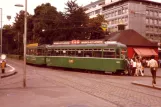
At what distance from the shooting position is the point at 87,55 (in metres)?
30.4

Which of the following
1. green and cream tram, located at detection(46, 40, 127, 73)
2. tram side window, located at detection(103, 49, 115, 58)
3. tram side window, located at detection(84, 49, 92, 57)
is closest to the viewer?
green and cream tram, located at detection(46, 40, 127, 73)

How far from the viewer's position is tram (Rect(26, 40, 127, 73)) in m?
27.5

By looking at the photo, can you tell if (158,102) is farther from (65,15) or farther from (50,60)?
(65,15)

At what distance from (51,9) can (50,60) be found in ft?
84.9

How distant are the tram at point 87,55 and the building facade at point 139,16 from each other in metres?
43.5

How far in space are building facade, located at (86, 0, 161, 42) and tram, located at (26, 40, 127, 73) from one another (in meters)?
43.5

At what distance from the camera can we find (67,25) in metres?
51.1

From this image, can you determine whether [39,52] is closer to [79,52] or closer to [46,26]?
[79,52]

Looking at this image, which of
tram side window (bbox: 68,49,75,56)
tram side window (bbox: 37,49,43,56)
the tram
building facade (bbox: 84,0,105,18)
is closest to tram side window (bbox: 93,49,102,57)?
the tram

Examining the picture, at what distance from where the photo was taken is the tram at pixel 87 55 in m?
27.5

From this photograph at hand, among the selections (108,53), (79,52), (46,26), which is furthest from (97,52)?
(46,26)

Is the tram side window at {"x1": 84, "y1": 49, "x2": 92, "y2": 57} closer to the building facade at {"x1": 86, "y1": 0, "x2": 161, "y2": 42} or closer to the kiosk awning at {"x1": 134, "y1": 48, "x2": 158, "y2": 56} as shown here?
the kiosk awning at {"x1": 134, "y1": 48, "x2": 158, "y2": 56}

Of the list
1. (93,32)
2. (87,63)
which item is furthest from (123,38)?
(87,63)

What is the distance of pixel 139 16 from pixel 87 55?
5183cm
